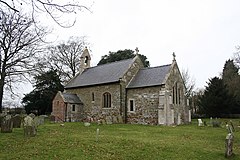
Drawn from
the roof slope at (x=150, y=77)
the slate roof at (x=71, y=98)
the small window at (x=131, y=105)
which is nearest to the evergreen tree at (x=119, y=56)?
the slate roof at (x=71, y=98)

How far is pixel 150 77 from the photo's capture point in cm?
3105

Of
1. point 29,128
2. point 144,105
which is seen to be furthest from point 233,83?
point 29,128

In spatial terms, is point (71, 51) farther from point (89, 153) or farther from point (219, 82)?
point (89, 153)

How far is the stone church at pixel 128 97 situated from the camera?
28562mm

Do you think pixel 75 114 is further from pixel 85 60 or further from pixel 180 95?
pixel 180 95

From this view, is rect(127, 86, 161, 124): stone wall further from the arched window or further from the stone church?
the arched window

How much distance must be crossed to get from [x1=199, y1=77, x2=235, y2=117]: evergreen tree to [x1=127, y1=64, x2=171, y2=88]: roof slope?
15006mm

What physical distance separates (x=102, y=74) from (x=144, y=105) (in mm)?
8946

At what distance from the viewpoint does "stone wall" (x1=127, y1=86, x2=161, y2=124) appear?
28.6 m

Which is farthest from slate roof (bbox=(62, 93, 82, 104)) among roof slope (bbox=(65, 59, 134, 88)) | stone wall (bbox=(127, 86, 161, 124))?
stone wall (bbox=(127, 86, 161, 124))

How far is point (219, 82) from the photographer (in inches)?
1704

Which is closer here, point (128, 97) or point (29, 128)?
point (29, 128)

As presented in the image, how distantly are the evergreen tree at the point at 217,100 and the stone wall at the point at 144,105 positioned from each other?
17.0 metres

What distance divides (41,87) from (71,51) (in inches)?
341
